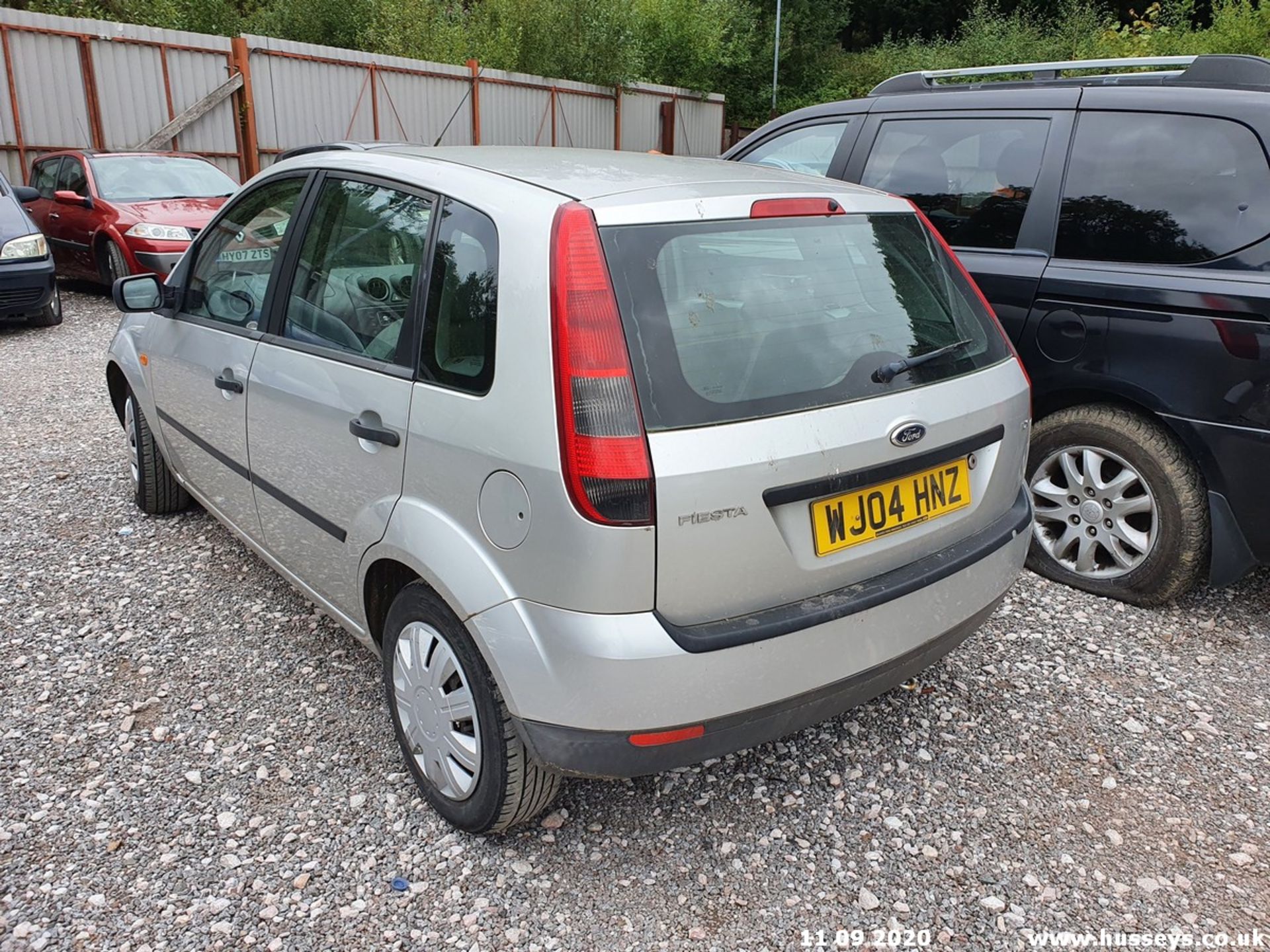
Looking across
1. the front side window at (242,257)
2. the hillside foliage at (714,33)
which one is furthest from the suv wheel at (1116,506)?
the hillside foliage at (714,33)

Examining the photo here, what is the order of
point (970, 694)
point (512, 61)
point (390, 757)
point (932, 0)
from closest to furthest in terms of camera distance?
point (390, 757) → point (970, 694) → point (512, 61) → point (932, 0)

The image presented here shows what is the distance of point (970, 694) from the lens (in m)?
3.08

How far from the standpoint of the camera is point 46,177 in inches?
425

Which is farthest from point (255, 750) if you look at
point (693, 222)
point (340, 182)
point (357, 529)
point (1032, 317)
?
point (1032, 317)

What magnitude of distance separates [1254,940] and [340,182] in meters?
3.13

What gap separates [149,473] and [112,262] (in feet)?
21.3

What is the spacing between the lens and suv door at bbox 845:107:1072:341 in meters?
3.72

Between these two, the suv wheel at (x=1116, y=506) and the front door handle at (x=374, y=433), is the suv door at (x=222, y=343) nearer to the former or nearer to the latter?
the front door handle at (x=374, y=433)

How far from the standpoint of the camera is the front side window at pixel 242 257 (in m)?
3.06

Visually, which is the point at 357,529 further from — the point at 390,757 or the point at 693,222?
the point at 693,222

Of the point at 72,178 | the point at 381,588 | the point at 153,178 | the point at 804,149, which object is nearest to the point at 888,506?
the point at 381,588

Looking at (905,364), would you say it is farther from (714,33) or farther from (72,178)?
(714,33)

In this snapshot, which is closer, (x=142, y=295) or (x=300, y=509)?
(x=300, y=509)

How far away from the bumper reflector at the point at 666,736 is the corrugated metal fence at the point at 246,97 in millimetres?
7970
